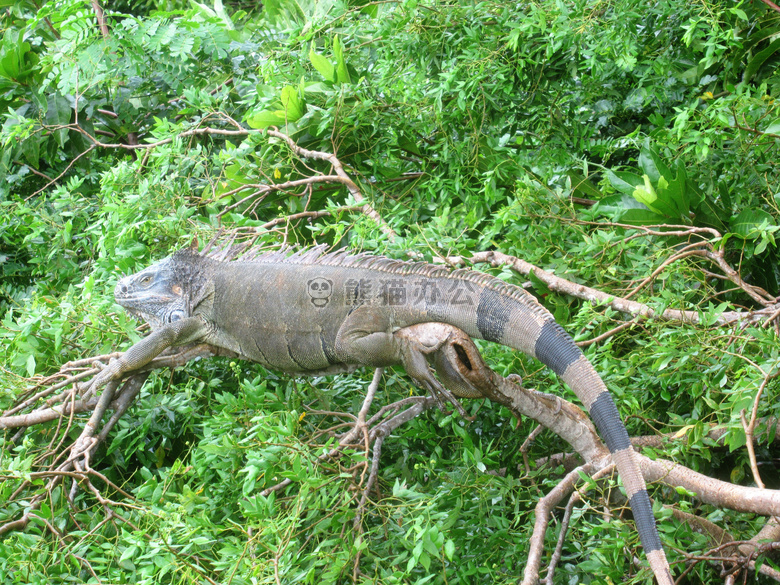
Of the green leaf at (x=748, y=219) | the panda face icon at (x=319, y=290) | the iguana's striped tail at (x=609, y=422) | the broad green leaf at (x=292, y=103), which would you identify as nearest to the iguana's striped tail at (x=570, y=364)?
the iguana's striped tail at (x=609, y=422)

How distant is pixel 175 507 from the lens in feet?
8.44

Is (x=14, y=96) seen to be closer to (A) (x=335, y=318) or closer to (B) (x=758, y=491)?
(A) (x=335, y=318)

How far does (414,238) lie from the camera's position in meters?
3.32

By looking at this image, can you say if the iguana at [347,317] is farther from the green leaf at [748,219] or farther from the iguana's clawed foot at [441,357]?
the green leaf at [748,219]

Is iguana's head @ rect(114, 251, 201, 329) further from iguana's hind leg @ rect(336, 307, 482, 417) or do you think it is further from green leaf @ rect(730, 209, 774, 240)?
green leaf @ rect(730, 209, 774, 240)

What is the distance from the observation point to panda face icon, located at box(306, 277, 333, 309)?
2977 mm

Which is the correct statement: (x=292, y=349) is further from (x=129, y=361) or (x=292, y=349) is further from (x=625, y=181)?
(x=625, y=181)

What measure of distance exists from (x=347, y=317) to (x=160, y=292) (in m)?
1.12

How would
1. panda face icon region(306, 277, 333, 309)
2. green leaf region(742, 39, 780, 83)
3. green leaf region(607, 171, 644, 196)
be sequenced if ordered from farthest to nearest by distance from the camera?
green leaf region(742, 39, 780, 83)
green leaf region(607, 171, 644, 196)
panda face icon region(306, 277, 333, 309)

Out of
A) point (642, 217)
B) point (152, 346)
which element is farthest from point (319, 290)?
point (642, 217)

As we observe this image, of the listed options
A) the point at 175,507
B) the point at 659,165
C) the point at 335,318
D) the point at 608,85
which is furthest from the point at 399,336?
the point at 608,85

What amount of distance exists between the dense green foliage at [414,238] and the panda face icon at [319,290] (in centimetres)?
44

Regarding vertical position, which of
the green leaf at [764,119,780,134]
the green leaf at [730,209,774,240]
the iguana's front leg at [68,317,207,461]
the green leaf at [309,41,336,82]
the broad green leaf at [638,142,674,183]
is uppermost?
the green leaf at [309,41,336,82]

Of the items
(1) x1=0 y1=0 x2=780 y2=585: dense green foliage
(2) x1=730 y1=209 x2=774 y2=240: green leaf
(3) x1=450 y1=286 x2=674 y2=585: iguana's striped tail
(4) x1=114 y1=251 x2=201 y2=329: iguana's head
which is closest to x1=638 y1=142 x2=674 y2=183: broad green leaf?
(1) x1=0 y1=0 x2=780 y2=585: dense green foliage
